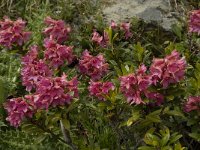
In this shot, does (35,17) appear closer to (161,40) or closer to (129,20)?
(129,20)

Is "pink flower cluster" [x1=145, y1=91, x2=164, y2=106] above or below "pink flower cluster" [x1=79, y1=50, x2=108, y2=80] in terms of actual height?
below

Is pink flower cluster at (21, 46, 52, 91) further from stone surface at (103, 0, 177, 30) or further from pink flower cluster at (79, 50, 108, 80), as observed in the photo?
stone surface at (103, 0, 177, 30)

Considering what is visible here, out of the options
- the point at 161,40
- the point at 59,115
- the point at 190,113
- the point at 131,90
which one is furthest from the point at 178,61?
the point at 161,40

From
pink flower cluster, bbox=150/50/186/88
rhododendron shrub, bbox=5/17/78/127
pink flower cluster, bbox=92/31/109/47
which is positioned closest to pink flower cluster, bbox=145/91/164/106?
pink flower cluster, bbox=150/50/186/88

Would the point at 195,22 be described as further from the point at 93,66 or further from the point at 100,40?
the point at 93,66

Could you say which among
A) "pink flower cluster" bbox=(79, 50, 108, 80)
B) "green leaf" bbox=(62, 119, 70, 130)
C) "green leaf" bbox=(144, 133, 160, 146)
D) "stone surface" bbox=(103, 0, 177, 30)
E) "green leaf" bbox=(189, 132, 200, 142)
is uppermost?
"pink flower cluster" bbox=(79, 50, 108, 80)

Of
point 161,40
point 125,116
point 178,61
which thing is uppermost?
point 178,61

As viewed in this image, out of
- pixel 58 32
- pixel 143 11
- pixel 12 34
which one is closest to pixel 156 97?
pixel 58 32
